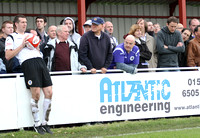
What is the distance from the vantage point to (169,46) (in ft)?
35.3

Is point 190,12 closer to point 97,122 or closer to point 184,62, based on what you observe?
point 184,62

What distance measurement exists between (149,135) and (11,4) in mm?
12865

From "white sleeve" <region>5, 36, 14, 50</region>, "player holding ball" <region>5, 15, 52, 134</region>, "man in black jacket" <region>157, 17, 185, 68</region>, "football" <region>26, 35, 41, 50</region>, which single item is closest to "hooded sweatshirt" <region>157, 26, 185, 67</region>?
"man in black jacket" <region>157, 17, 185, 68</region>

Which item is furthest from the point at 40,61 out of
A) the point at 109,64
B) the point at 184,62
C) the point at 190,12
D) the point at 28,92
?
the point at 190,12

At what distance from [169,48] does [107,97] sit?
86.5 inches

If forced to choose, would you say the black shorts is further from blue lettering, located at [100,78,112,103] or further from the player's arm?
blue lettering, located at [100,78,112,103]

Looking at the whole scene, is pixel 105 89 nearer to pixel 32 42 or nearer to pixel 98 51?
pixel 98 51


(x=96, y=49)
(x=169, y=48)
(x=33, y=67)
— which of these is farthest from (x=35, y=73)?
(x=169, y=48)

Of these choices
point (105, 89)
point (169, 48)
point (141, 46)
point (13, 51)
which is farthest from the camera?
point (169, 48)

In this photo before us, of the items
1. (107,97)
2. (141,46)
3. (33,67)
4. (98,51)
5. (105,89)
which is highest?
(141,46)

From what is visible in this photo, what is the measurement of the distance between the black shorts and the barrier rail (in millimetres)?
291

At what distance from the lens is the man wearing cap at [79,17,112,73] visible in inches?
378

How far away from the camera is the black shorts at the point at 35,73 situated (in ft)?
27.9

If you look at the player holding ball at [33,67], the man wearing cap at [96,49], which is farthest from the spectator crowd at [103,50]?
the player holding ball at [33,67]
